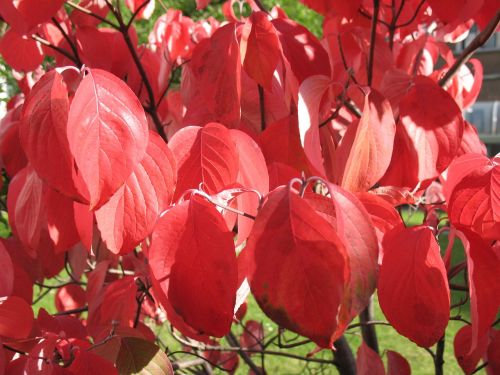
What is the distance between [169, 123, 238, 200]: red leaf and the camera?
51 centimetres

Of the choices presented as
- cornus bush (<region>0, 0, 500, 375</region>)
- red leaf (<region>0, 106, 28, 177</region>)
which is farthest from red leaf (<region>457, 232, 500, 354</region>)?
red leaf (<region>0, 106, 28, 177</region>)

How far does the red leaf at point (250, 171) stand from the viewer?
0.50 metres

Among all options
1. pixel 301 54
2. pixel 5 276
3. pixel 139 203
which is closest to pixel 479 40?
pixel 301 54

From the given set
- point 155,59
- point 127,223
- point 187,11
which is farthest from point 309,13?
point 127,223

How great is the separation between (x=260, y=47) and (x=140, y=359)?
32 cm

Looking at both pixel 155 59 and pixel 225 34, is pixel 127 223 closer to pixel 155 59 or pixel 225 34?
pixel 225 34

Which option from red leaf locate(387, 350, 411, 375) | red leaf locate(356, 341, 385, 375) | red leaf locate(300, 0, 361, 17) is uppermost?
red leaf locate(300, 0, 361, 17)

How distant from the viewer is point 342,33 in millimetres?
842

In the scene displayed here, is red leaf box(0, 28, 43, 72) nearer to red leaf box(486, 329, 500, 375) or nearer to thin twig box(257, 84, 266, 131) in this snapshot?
thin twig box(257, 84, 266, 131)

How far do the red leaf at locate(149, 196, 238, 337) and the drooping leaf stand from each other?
0.52 ft

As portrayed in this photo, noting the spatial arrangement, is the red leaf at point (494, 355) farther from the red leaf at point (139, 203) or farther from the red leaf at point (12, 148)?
the red leaf at point (12, 148)

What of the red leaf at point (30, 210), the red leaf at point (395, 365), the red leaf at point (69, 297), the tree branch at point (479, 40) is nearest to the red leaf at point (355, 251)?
the red leaf at point (30, 210)

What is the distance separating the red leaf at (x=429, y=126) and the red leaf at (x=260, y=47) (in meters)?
0.16

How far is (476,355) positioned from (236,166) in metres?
0.34
